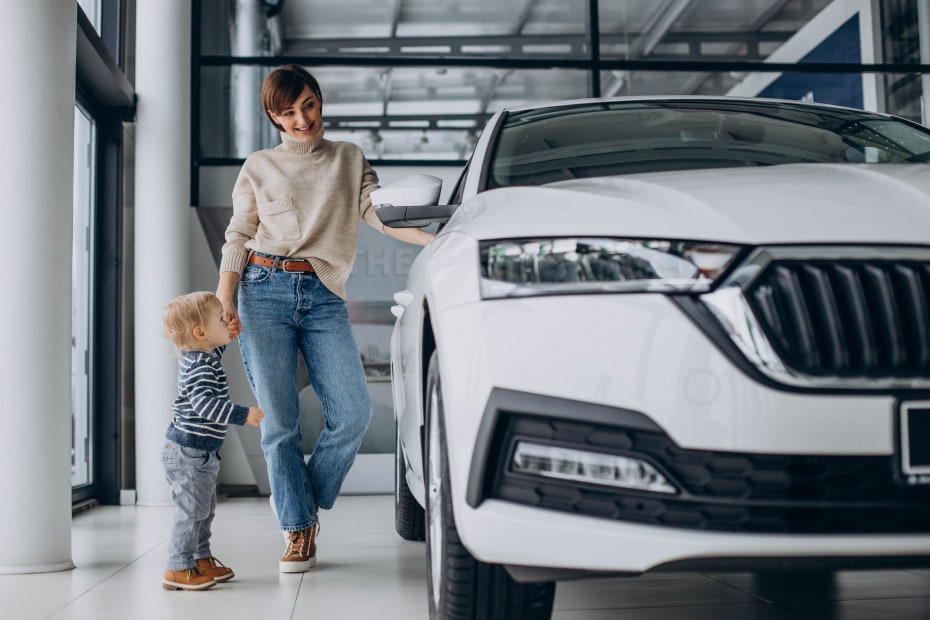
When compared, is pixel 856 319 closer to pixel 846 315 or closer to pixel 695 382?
pixel 846 315

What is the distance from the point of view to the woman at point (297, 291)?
10.2 feet

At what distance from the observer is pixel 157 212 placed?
18.5 feet

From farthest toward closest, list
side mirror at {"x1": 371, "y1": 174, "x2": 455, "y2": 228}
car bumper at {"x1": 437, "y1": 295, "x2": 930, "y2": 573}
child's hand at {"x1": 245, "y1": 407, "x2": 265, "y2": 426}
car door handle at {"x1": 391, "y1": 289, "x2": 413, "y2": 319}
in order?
child's hand at {"x1": 245, "y1": 407, "x2": 265, "y2": 426}
car door handle at {"x1": 391, "y1": 289, "x2": 413, "y2": 319}
side mirror at {"x1": 371, "y1": 174, "x2": 455, "y2": 228}
car bumper at {"x1": 437, "y1": 295, "x2": 930, "y2": 573}

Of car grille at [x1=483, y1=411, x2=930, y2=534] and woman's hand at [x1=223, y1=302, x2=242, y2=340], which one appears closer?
car grille at [x1=483, y1=411, x2=930, y2=534]

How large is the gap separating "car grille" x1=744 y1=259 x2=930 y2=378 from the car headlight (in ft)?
0.30

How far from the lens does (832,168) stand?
6.13 ft

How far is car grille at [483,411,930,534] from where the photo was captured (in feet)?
4.66

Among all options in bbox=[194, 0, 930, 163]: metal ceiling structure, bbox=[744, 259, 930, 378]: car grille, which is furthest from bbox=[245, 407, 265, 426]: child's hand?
bbox=[194, 0, 930, 163]: metal ceiling structure

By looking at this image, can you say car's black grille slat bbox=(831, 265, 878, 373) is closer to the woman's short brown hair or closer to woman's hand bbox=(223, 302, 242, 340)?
woman's hand bbox=(223, 302, 242, 340)

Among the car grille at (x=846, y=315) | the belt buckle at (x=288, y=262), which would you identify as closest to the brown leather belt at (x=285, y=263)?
the belt buckle at (x=288, y=262)

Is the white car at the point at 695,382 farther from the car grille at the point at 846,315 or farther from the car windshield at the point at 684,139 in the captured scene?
the car windshield at the point at 684,139

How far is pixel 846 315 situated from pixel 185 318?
1937 mm

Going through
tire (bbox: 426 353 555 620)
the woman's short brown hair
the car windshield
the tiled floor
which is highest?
the woman's short brown hair

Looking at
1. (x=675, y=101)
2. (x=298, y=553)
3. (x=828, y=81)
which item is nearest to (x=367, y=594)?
(x=298, y=553)
